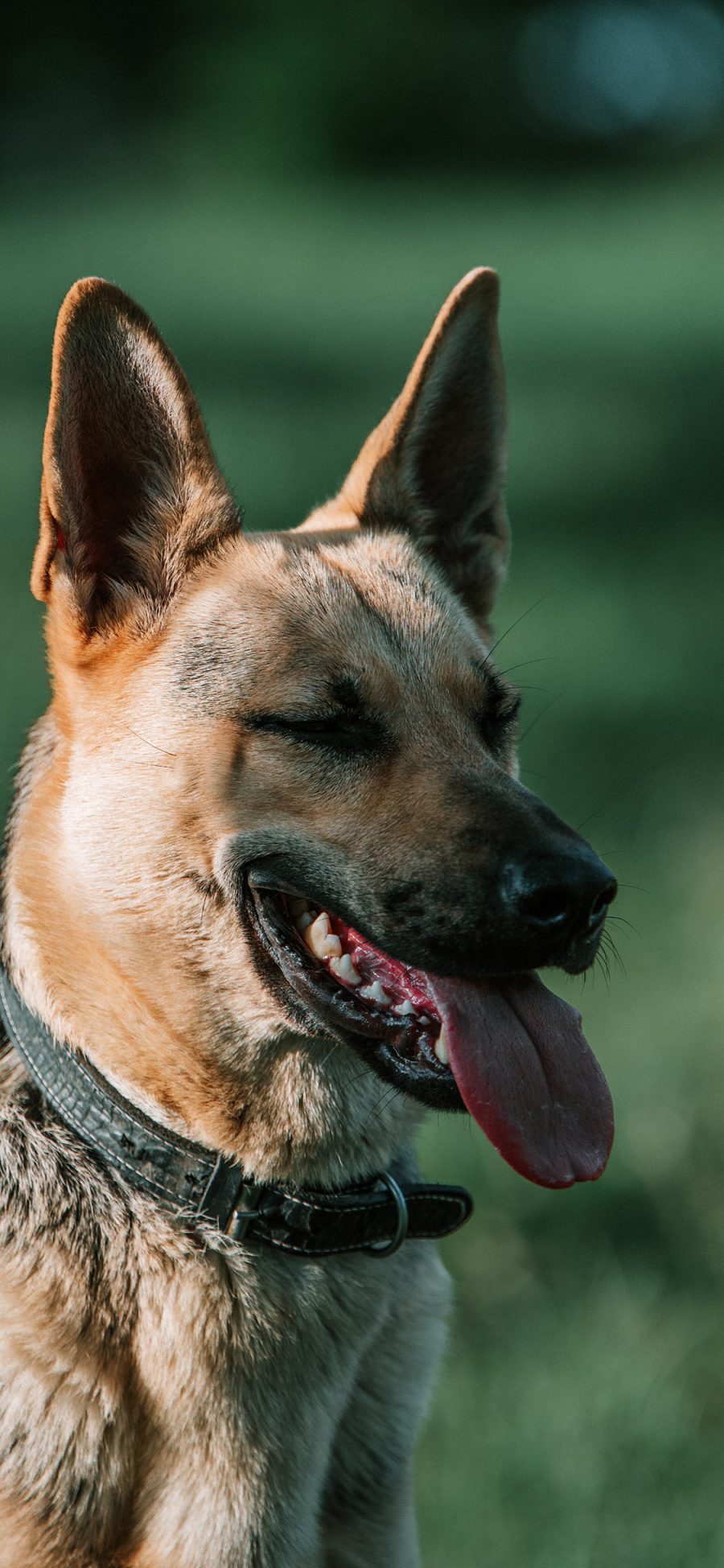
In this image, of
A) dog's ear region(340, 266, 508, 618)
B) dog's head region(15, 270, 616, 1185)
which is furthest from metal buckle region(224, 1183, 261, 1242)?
dog's ear region(340, 266, 508, 618)

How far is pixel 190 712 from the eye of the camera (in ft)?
9.03

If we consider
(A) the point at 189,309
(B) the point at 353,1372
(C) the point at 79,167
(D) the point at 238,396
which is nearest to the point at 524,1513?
(B) the point at 353,1372

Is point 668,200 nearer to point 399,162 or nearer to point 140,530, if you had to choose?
point 399,162

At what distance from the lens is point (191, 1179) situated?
259cm

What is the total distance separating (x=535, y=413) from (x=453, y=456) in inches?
479

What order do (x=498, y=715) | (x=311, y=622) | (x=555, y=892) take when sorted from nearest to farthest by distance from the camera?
(x=555, y=892), (x=311, y=622), (x=498, y=715)

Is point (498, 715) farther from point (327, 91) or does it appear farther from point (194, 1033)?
point (327, 91)

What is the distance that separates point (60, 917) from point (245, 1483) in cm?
104

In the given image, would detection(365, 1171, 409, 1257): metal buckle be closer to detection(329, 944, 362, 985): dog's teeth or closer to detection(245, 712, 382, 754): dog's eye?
detection(329, 944, 362, 985): dog's teeth

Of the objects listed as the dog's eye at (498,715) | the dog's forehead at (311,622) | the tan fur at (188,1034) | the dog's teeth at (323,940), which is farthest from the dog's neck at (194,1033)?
the dog's eye at (498,715)

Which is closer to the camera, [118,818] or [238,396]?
[118,818]

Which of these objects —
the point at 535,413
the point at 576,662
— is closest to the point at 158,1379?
the point at 576,662

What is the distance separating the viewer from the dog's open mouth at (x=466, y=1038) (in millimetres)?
2539

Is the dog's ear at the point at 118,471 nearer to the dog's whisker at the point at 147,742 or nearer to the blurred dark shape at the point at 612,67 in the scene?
the dog's whisker at the point at 147,742
